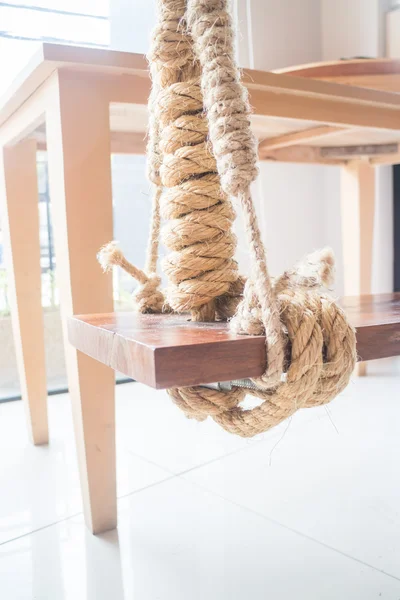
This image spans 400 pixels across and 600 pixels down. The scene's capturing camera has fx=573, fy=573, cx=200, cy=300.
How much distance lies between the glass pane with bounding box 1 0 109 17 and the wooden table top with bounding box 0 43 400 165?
70cm

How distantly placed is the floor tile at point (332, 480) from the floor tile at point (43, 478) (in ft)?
0.37

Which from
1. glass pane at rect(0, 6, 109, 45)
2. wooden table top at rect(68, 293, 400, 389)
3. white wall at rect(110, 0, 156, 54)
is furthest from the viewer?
white wall at rect(110, 0, 156, 54)

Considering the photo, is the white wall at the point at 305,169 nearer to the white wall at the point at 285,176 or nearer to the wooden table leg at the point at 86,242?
the white wall at the point at 285,176

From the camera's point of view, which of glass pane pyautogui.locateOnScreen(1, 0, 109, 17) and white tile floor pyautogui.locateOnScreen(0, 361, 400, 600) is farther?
glass pane pyautogui.locateOnScreen(1, 0, 109, 17)

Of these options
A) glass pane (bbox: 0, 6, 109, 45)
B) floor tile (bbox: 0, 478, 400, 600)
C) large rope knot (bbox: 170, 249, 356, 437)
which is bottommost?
floor tile (bbox: 0, 478, 400, 600)

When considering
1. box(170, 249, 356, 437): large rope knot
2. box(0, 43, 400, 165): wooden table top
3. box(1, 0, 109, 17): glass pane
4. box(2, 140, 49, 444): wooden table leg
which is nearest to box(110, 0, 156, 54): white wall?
box(1, 0, 109, 17): glass pane

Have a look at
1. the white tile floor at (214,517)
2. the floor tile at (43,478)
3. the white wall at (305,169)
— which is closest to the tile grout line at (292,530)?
the white tile floor at (214,517)

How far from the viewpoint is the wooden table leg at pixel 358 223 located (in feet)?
5.28

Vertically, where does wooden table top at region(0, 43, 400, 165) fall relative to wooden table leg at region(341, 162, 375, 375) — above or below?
above

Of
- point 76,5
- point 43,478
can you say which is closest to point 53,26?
point 76,5

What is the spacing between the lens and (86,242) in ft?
2.50

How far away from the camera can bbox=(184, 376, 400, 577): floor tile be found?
0.78 meters

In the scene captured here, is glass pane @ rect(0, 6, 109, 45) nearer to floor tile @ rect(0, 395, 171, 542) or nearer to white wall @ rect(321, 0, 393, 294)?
white wall @ rect(321, 0, 393, 294)

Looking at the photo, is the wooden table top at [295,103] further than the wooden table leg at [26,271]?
No
